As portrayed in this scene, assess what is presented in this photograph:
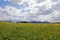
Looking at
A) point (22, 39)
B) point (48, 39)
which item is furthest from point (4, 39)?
point (48, 39)

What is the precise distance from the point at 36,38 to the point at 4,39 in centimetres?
265

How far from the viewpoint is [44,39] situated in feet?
50.5

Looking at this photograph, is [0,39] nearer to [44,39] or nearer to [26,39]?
[26,39]

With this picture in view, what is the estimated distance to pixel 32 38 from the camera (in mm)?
15602

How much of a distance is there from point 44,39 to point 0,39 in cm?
355

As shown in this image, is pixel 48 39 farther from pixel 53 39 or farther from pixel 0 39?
pixel 0 39

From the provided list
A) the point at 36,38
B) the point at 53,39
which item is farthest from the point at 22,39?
the point at 53,39

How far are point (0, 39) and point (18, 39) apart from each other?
1.40 meters

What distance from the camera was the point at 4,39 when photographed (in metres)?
15.1

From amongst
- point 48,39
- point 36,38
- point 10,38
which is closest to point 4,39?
point 10,38

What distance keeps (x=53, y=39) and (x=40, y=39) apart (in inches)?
43.7

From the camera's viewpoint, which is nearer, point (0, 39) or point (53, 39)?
point (0, 39)

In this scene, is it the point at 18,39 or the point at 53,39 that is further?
the point at 53,39

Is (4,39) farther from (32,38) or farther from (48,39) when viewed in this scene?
(48,39)
